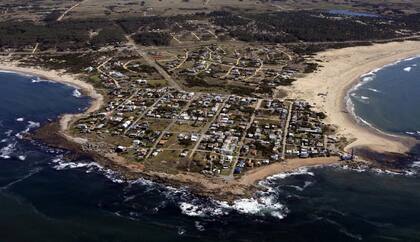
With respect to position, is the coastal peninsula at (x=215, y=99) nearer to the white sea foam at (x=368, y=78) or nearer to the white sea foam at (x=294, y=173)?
the white sea foam at (x=294, y=173)

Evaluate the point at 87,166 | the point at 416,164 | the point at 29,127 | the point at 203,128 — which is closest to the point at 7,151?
the point at 29,127

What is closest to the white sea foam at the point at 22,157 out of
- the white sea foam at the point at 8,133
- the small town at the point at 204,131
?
the white sea foam at the point at 8,133

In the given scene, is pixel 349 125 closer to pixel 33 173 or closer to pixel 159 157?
pixel 159 157

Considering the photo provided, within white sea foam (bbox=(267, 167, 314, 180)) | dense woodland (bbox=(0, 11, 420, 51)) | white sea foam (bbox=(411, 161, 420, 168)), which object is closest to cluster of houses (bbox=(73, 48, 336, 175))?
white sea foam (bbox=(267, 167, 314, 180))

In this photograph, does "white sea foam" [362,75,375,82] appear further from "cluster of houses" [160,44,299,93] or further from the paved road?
the paved road

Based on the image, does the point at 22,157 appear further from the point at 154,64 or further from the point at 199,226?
the point at 154,64

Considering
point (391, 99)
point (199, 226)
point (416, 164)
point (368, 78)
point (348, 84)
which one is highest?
point (368, 78)
